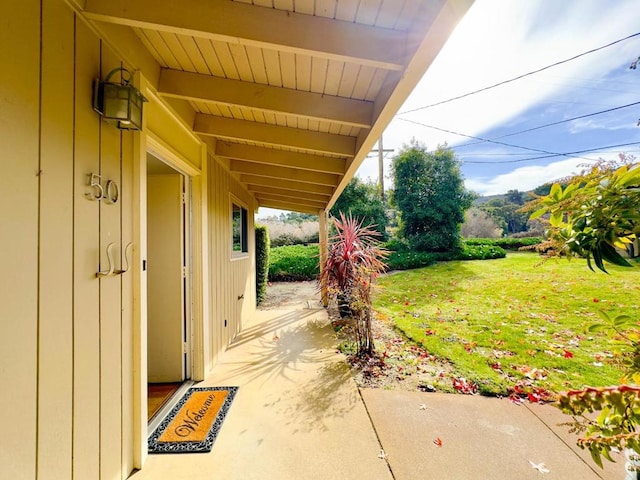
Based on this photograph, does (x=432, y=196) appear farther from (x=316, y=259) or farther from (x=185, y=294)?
(x=185, y=294)

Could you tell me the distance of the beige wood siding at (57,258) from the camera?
102 cm

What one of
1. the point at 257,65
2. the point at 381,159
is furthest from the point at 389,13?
the point at 381,159

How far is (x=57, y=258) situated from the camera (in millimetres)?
1216

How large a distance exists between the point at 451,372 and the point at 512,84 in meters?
6.47

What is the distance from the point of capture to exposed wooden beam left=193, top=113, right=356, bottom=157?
9.39 feet

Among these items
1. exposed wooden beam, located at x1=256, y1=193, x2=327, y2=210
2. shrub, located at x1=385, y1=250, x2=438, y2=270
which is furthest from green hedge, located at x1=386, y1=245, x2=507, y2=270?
exposed wooden beam, located at x1=256, y1=193, x2=327, y2=210

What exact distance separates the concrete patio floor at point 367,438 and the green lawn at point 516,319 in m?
0.58

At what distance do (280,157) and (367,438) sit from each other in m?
3.17

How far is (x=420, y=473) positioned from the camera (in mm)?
1726

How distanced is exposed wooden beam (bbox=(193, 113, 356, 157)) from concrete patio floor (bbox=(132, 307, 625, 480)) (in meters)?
2.54

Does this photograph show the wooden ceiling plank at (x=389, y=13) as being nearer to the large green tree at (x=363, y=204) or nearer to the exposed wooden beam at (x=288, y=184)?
the exposed wooden beam at (x=288, y=184)

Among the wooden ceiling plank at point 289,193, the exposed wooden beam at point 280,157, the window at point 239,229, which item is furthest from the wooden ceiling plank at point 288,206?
the exposed wooden beam at point 280,157

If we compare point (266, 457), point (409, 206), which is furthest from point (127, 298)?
point (409, 206)

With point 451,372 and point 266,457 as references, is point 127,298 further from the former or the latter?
point 451,372
